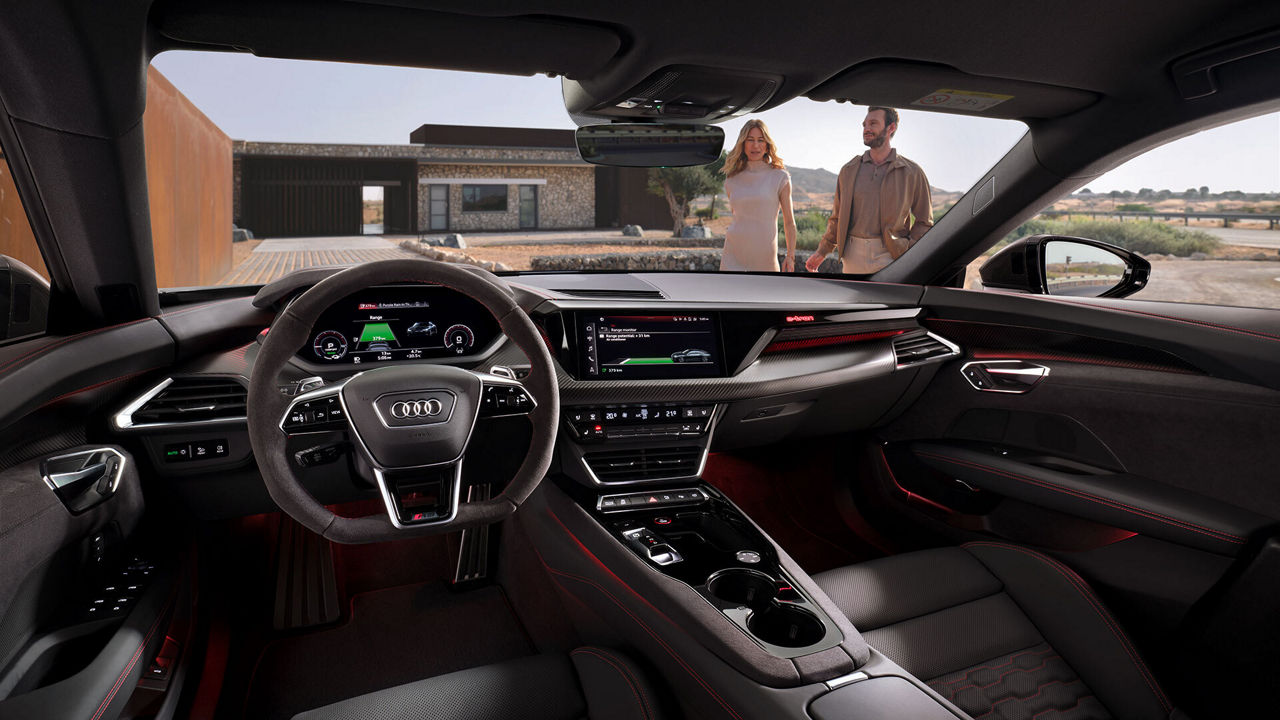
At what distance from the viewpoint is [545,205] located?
374 cm

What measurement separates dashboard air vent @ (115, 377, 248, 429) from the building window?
2335mm

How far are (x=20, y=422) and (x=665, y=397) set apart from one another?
144cm

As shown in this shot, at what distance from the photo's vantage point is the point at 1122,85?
1.99 metres

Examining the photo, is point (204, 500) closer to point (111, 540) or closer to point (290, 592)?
point (111, 540)

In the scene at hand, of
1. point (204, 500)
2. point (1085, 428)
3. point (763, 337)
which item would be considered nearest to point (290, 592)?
point (204, 500)

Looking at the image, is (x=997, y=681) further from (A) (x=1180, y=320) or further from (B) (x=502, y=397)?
(B) (x=502, y=397)

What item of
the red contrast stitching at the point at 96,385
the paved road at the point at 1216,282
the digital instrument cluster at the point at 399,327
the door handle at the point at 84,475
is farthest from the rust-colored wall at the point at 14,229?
the paved road at the point at 1216,282

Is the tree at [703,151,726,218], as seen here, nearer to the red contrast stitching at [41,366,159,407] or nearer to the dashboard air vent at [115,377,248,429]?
the dashboard air vent at [115,377,248,429]

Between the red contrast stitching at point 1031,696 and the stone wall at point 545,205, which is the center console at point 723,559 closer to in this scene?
the red contrast stitching at point 1031,696

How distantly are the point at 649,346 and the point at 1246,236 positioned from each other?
2052 millimetres

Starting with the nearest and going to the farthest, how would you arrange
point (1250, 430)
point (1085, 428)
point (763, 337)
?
point (1250, 430), point (1085, 428), point (763, 337)

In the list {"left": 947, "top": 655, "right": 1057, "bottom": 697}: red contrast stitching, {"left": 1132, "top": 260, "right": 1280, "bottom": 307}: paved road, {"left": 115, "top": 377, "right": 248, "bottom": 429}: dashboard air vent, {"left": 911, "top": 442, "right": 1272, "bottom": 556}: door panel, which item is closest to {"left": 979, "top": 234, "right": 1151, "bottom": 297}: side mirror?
{"left": 1132, "top": 260, "right": 1280, "bottom": 307}: paved road

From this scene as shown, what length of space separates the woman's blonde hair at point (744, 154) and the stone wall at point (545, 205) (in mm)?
614

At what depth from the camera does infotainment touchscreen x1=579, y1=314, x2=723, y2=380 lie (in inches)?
81.0
